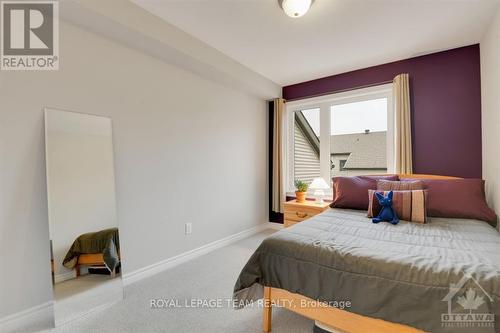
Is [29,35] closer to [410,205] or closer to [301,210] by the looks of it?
[301,210]

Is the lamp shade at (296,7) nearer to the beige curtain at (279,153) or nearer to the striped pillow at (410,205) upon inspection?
the striped pillow at (410,205)

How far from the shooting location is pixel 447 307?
100 centimetres

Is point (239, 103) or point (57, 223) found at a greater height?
point (239, 103)

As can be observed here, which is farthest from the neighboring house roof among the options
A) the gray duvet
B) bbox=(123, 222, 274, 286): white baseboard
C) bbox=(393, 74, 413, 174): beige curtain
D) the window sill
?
bbox=(123, 222, 274, 286): white baseboard

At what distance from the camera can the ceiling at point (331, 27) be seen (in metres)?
1.92

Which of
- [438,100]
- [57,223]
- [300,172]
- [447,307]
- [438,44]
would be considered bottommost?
[447,307]

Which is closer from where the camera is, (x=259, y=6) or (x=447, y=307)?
(x=447, y=307)

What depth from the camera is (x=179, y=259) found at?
102 inches

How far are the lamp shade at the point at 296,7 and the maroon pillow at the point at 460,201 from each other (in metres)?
1.94

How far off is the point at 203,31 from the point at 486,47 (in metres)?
2.76

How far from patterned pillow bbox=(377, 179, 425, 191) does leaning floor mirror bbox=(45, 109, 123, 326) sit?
8.30 feet

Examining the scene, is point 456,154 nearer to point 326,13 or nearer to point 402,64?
point 402,64

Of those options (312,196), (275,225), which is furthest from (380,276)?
(275,225)

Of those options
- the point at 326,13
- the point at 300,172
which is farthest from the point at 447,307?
the point at 300,172
